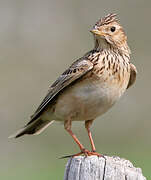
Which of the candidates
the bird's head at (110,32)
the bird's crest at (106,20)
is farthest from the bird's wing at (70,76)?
the bird's crest at (106,20)

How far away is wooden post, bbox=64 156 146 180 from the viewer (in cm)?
602

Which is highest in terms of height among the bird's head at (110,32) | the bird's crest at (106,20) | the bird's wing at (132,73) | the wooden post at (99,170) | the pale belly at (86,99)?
the bird's crest at (106,20)

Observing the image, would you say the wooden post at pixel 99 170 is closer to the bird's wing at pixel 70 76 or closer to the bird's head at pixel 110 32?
the bird's wing at pixel 70 76

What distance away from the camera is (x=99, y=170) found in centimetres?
607

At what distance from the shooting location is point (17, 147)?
15.0m

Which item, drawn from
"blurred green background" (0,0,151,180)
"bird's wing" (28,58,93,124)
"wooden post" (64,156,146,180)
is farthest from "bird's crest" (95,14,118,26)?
"blurred green background" (0,0,151,180)

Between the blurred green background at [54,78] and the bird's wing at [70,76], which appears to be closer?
the bird's wing at [70,76]

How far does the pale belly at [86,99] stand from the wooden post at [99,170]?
1920 mm

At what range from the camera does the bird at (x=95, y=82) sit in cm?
809

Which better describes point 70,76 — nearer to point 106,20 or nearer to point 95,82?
point 95,82

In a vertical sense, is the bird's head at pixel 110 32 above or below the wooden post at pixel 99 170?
above

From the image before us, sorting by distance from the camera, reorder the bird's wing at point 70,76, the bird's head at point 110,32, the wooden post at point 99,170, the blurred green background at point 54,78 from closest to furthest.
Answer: the wooden post at point 99,170 → the bird's wing at point 70,76 → the bird's head at point 110,32 → the blurred green background at point 54,78

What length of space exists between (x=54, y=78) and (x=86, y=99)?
893cm

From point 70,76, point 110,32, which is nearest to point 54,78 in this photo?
point 110,32
